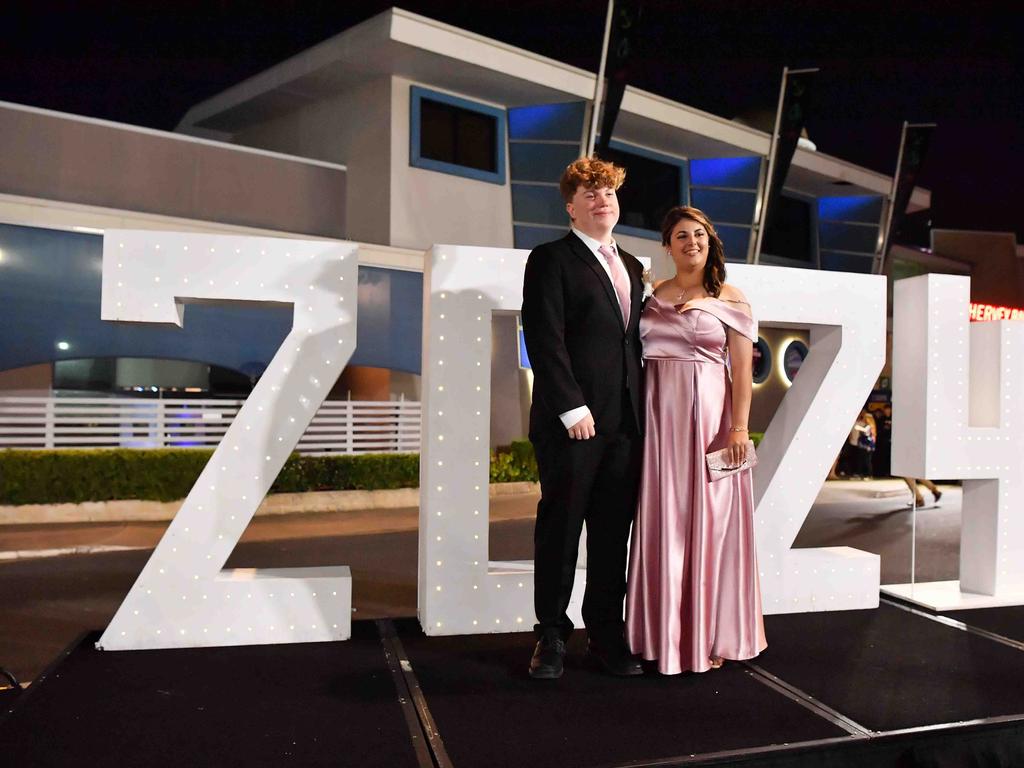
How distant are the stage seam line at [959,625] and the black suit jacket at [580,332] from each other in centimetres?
193

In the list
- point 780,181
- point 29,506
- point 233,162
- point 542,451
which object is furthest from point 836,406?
point 780,181

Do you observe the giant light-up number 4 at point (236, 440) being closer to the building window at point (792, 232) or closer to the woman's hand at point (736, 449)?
the woman's hand at point (736, 449)

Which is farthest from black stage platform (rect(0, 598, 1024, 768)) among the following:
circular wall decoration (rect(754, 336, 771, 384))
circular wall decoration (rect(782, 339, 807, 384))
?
circular wall decoration (rect(782, 339, 807, 384))

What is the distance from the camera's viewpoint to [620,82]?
13828 mm

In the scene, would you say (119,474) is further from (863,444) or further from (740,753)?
(863,444)

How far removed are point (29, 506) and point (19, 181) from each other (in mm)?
3819

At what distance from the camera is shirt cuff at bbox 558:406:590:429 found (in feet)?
10.1

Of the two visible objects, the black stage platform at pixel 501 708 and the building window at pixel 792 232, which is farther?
the building window at pixel 792 232

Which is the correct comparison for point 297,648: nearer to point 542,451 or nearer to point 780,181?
point 542,451

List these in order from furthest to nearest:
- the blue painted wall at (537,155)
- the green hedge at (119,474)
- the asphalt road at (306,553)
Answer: the blue painted wall at (537,155), the green hedge at (119,474), the asphalt road at (306,553)

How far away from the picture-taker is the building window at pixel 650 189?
1648cm

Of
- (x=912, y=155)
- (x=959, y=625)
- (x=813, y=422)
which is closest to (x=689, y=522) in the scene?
(x=813, y=422)

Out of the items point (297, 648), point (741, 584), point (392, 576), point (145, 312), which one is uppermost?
point (145, 312)

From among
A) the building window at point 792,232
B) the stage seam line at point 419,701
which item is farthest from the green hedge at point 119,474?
the building window at point 792,232
